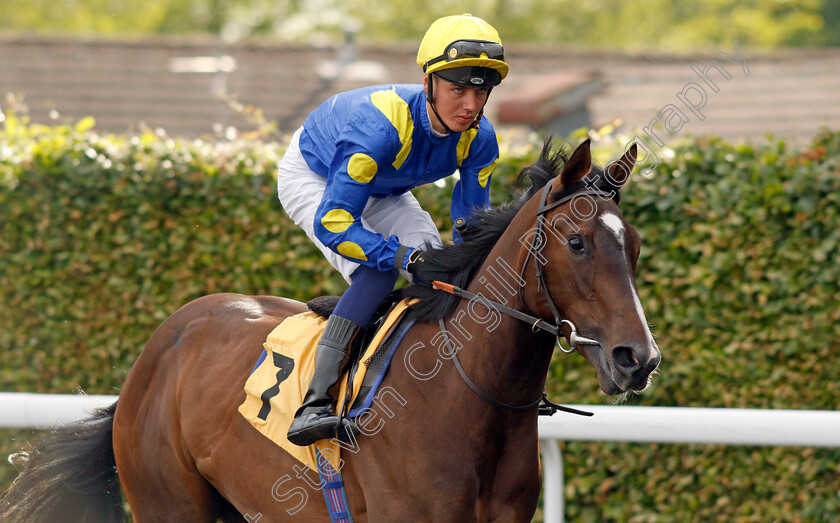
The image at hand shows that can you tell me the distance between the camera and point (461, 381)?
263 cm

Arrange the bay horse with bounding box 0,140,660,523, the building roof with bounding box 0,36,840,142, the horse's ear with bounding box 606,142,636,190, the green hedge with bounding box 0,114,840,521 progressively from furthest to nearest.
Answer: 1. the building roof with bounding box 0,36,840,142
2. the green hedge with bounding box 0,114,840,521
3. the horse's ear with bounding box 606,142,636,190
4. the bay horse with bounding box 0,140,660,523

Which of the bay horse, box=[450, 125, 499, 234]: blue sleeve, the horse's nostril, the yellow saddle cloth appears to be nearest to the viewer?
the horse's nostril

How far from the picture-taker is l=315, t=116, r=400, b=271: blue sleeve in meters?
Result: 2.76

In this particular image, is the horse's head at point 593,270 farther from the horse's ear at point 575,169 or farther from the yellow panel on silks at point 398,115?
the yellow panel on silks at point 398,115

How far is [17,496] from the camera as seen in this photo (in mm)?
3611

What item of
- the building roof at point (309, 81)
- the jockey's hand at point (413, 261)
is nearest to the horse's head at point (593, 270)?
the jockey's hand at point (413, 261)

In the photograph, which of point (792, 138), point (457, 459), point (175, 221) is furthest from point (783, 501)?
point (175, 221)

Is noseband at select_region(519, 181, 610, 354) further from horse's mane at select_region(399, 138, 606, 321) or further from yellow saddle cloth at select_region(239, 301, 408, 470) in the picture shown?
yellow saddle cloth at select_region(239, 301, 408, 470)

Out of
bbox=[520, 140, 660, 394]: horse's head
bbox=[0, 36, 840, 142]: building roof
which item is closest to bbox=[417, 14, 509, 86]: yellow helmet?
bbox=[520, 140, 660, 394]: horse's head

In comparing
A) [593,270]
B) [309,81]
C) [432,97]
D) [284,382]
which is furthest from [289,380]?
[309,81]

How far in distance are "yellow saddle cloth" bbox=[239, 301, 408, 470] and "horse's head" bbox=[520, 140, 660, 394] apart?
0.64m

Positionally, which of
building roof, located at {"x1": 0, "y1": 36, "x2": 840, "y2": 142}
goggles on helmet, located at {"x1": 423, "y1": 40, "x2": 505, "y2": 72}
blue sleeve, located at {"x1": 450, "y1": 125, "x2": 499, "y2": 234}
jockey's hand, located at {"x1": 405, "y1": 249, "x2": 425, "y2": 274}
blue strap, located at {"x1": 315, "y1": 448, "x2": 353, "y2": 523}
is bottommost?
blue strap, located at {"x1": 315, "y1": 448, "x2": 353, "y2": 523}

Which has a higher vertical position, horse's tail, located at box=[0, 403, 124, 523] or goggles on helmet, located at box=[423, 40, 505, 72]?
goggles on helmet, located at box=[423, 40, 505, 72]

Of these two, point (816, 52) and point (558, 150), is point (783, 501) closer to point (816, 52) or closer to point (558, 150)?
point (558, 150)
